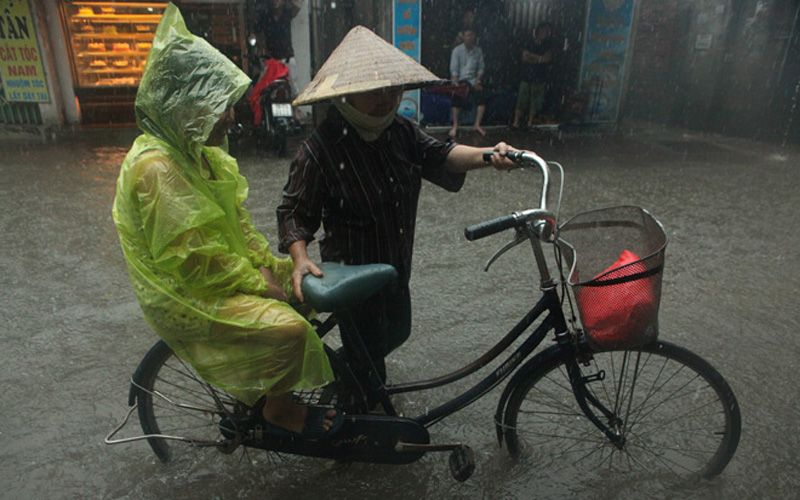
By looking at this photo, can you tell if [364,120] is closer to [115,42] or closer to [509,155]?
[509,155]

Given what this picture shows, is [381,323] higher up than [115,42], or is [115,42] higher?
[115,42]

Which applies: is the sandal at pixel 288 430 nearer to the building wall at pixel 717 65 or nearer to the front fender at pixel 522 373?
the front fender at pixel 522 373

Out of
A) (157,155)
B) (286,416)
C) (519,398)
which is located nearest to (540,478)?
(519,398)

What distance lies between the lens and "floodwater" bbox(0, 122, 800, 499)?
2.43m

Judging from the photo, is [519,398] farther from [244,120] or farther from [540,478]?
[244,120]

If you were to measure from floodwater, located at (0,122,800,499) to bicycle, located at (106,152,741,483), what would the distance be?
0.18 meters

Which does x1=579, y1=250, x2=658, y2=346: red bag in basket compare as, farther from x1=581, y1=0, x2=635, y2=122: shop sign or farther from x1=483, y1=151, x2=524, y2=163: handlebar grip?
x1=581, y1=0, x2=635, y2=122: shop sign

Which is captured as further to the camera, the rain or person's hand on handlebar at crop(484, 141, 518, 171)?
the rain

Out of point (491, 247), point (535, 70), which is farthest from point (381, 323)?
point (535, 70)

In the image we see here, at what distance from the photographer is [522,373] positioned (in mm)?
2242

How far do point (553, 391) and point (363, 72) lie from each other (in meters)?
1.91

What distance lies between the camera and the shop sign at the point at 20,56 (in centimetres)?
891

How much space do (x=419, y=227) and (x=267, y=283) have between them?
3.29 meters

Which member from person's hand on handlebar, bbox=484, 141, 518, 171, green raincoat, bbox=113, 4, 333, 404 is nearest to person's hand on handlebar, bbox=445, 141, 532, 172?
person's hand on handlebar, bbox=484, 141, 518, 171
